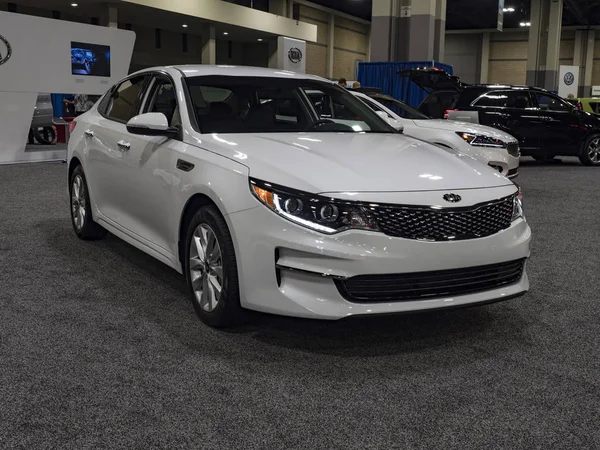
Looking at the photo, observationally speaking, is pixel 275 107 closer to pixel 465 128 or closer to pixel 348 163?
pixel 348 163

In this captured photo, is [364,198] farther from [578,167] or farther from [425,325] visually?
[578,167]

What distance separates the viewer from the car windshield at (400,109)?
1003cm

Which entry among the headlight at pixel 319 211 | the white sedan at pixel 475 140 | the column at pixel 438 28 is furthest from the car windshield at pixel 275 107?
the column at pixel 438 28

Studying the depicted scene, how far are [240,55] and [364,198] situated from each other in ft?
111

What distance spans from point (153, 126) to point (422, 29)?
14.6 meters

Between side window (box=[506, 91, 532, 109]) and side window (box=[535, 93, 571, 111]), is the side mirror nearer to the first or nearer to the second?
side window (box=[506, 91, 532, 109])

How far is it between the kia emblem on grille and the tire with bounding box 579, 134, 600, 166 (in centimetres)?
1190

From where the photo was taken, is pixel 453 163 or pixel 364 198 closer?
pixel 364 198

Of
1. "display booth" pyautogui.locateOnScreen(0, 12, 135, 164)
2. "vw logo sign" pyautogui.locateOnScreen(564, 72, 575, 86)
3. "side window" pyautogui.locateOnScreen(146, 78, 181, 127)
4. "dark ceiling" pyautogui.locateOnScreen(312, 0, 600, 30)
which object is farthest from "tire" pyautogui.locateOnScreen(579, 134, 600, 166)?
"dark ceiling" pyautogui.locateOnScreen(312, 0, 600, 30)

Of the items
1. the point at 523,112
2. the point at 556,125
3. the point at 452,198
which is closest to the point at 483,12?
the point at 556,125

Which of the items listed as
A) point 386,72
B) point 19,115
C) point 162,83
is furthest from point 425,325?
point 386,72

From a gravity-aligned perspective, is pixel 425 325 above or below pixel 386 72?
below

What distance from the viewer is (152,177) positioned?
13.5 ft

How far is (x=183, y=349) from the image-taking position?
11.1 ft
